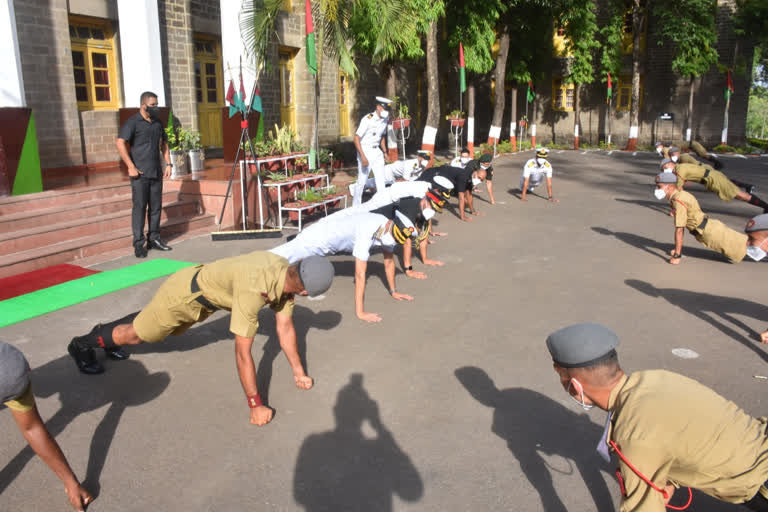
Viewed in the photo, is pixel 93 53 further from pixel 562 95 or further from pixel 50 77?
pixel 562 95

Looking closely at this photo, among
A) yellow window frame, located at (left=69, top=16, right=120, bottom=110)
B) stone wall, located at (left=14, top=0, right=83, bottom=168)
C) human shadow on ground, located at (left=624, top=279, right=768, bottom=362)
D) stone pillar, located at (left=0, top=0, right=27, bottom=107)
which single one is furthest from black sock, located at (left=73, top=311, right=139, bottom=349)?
yellow window frame, located at (left=69, top=16, right=120, bottom=110)

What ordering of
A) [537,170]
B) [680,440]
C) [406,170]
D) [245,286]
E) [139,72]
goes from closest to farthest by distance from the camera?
[680,440] → [245,286] → [406,170] → [139,72] → [537,170]

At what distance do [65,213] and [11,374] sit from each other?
6787 millimetres

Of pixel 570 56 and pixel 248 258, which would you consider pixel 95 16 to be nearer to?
pixel 248 258

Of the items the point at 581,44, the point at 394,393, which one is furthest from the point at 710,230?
the point at 581,44

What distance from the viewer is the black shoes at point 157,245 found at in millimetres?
8688

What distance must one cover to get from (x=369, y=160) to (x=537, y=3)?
668 inches

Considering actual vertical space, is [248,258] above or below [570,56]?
below

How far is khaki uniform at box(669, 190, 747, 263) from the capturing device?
25.0ft

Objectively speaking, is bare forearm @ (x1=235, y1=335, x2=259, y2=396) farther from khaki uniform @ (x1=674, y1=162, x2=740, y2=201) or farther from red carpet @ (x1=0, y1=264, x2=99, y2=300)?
khaki uniform @ (x1=674, y1=162, x2=740, y2=201)

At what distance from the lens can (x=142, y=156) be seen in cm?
819

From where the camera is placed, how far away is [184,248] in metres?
9.02

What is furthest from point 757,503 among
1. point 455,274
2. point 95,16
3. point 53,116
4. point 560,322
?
point 95,16

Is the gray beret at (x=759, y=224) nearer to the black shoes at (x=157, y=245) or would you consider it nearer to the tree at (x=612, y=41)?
the black shoes at (x=157, y=245)
